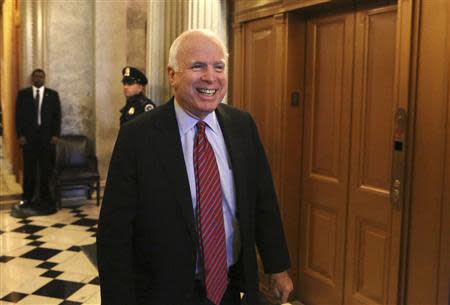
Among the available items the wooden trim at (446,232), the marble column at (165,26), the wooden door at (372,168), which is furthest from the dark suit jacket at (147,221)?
the marble column at (165,26)

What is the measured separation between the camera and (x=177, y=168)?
178 centimetres

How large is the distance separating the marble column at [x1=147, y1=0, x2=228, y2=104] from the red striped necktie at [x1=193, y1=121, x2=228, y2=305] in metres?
2.40

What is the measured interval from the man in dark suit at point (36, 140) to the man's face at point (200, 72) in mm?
5371

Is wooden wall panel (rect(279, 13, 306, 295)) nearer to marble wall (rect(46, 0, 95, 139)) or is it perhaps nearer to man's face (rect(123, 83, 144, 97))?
man's face (rect(123, 83, 144, 97))

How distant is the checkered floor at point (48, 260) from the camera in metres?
4.01

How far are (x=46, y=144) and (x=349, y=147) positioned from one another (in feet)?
15.3

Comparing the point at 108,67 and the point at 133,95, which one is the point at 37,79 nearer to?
the point at 108,67

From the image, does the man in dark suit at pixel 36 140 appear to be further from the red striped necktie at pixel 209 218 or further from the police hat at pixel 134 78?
the red striped necktie at pixel 209 218

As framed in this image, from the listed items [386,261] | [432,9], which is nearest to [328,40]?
[432,9]

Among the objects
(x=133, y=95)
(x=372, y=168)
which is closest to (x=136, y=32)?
(x=133, y=95)

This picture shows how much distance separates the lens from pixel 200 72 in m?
1.76

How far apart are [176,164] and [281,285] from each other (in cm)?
66

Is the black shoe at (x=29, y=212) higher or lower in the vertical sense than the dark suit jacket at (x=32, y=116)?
lower

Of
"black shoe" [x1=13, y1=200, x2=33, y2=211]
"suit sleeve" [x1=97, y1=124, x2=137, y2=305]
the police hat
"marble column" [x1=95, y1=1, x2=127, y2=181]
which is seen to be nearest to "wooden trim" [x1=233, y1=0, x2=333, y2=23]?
the police hat
